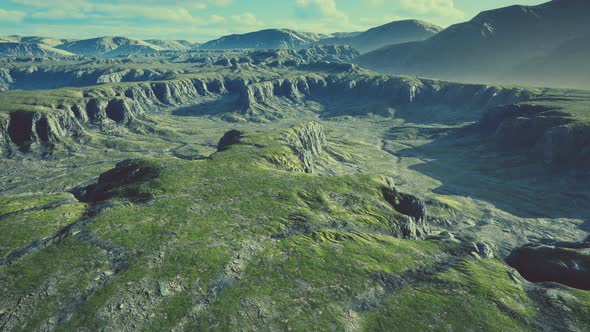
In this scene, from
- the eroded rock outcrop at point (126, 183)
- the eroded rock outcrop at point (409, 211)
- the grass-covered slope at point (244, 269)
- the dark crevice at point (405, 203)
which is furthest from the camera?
the dark crevice at point (405, 203)

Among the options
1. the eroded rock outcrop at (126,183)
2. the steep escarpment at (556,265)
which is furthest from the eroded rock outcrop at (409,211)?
Result: the eroded rock outcrop at (126,183)

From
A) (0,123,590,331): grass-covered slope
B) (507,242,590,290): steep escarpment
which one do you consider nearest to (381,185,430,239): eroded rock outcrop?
(0,123,590,331): grass-covered slope

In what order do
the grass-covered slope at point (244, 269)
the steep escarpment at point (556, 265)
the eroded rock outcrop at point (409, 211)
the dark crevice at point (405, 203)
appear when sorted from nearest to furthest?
1. the grass-covered slope at point (244, 269)
2. the steep escarpment at point (556, 265)
3. the eroded rock outcrop at point (409, 211)
4. the dark crevice at point (405, 203)

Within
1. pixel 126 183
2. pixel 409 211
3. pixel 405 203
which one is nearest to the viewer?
pixel 126 183

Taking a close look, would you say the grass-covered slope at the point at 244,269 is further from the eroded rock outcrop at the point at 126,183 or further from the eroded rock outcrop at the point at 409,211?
the eroded rock outcrop at the point at 409,211

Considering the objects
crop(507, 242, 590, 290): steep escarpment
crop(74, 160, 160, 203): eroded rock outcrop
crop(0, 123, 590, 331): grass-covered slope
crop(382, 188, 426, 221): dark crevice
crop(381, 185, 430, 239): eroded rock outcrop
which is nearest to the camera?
crop(0, 123, 590, 331): grass-covered slope

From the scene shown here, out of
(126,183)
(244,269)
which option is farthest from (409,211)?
(126,183)

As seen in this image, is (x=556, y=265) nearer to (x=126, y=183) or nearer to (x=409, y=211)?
(x=409, y=211)

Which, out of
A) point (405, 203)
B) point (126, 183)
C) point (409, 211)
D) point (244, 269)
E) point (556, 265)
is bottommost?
point (409, 211)

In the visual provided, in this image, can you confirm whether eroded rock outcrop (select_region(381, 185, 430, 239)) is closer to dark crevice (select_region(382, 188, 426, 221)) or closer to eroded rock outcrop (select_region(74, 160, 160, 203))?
dark crevice (select_region(382, 188, 426, 221))
